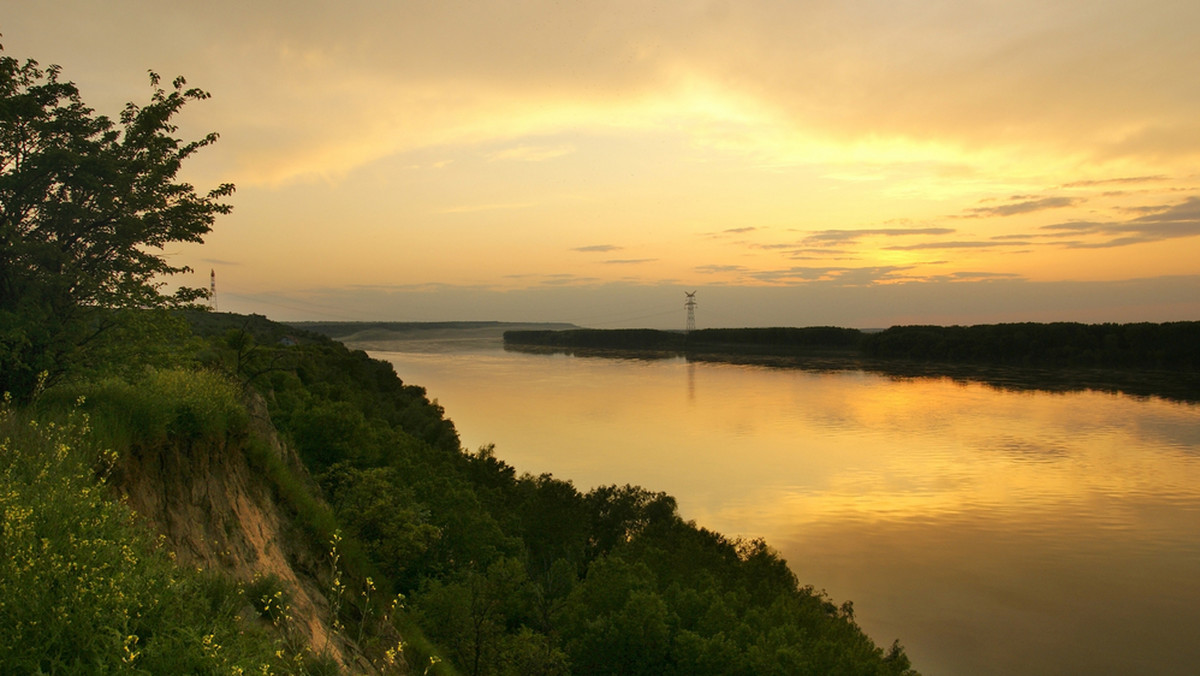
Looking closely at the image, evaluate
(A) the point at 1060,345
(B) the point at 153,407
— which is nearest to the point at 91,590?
(B) the point at 153,407

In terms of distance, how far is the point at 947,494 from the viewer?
3975 centimetres

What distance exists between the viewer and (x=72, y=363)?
9.92 meters

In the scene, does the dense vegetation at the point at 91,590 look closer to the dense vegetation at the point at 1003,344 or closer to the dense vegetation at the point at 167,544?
the dense vegetation at the point at 167,544

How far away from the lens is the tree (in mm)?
9656

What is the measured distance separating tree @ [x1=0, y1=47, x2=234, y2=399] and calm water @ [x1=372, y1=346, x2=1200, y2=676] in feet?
79.6

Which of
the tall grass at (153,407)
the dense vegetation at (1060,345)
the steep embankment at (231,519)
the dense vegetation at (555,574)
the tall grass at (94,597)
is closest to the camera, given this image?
the tall grass at (94,597)

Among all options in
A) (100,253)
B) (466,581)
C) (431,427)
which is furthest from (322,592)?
(431,427)

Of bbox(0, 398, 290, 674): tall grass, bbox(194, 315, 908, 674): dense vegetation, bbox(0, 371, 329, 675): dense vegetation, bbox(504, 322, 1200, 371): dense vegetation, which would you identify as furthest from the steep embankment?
bbox(504, 322, 1200, 371): dense vegetation

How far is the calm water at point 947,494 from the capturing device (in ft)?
79.9

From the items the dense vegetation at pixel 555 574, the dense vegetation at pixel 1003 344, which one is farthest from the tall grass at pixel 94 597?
the dense vegetation at pixel 1003 344

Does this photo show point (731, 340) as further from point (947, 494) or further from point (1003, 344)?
point (947, 494)

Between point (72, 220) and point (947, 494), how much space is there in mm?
41932

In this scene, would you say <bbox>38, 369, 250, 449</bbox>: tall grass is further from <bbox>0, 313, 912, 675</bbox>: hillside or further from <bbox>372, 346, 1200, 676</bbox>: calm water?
<bbox>372, 346, 1200, 676</bbox>: calm water

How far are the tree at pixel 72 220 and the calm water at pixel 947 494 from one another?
79.6ft
